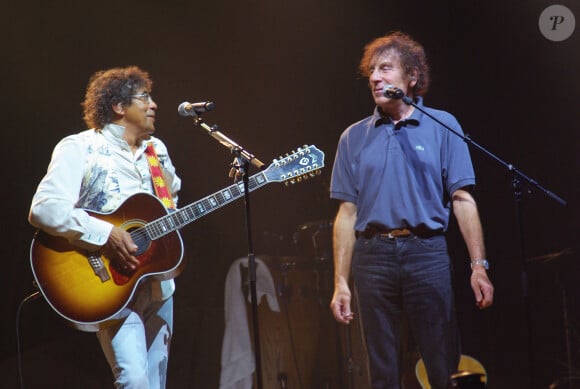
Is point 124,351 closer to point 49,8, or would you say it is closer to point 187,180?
point 187,180

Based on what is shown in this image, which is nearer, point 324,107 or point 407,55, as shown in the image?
point 407,55

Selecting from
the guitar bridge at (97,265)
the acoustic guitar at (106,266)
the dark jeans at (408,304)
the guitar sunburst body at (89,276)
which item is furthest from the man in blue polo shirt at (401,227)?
the guitar bridge at (97,265)

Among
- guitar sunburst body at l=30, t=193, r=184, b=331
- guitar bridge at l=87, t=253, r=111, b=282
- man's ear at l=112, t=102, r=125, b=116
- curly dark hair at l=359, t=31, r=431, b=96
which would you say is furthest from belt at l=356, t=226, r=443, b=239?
man's ear at l=112, t=102, r=125, b=116

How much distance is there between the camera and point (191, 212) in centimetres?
428

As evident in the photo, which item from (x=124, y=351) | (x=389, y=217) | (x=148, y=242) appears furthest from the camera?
(x=148, y=242)

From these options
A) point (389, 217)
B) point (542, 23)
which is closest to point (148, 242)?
point (389, 217)

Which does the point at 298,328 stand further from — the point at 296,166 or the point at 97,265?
the point at 97,265

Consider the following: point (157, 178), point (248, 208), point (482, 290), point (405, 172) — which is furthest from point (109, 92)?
point (482, 290)

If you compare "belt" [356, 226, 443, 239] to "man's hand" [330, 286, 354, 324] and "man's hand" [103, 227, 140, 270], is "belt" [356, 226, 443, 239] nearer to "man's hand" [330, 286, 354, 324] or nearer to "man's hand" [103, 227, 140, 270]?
"man's hand" [330, 286, 354, 324]

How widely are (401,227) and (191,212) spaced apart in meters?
1.43

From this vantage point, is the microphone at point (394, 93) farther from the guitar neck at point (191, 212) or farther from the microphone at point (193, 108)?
the guitar neck at point (191, 212)

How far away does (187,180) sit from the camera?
Result: 6.20m

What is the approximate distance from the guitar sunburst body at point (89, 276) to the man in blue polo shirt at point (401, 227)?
118cm

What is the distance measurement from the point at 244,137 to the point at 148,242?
2362 mm
